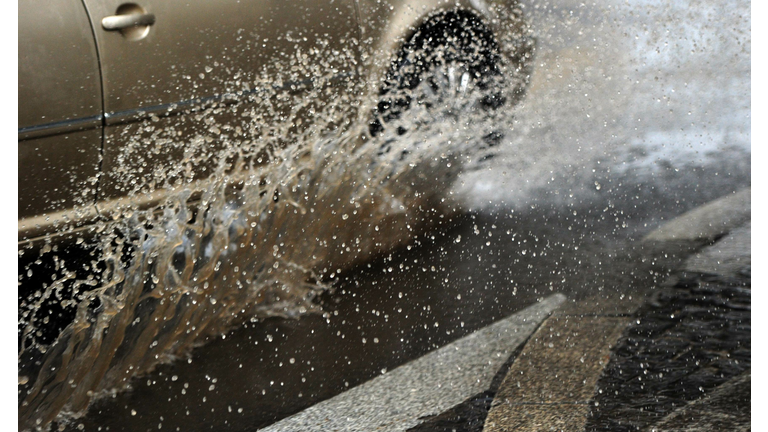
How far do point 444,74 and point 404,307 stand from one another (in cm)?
123

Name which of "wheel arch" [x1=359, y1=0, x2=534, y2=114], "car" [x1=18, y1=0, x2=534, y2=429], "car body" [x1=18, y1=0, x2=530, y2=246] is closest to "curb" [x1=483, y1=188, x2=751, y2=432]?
"car" [x1=18, y1=0, x2=534, y2=429]

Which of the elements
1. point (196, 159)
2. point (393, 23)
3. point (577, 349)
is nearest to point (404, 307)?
point (577, 349)

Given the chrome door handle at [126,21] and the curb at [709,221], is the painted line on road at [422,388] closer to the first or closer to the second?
the curb at [709,221]

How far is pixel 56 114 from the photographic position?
2.46 metres

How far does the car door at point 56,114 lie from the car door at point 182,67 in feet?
0.17

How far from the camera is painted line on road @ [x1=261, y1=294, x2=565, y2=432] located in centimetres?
222

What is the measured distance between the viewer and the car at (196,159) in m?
2.49

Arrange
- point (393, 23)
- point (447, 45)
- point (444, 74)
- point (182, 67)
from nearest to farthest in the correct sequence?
point (182, 67)
point (393, 23)
point (447, 45)
point (444, 74)

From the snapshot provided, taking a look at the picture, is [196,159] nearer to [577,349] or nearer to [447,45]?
[447,45]

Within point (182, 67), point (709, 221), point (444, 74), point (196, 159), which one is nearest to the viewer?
point (182, 67)

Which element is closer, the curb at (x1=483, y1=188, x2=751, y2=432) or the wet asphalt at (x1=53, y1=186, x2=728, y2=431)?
the curb at (x1=483, y1=188, x2=751, y2=432)

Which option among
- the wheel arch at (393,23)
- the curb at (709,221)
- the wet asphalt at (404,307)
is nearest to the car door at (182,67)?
the wheel arch at (393,23)

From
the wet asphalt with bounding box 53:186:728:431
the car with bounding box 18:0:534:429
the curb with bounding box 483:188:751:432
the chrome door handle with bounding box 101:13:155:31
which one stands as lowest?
the curb with bounding box 483:188:751:432

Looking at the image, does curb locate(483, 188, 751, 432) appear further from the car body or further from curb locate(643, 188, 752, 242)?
the car body
